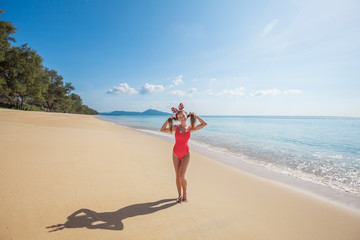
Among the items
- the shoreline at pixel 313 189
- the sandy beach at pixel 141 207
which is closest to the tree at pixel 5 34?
the sandy beach at pixel 141 207

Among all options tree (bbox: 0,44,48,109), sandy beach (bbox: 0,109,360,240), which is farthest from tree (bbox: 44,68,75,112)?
sandy beach (bbox: 0,109,360,240)

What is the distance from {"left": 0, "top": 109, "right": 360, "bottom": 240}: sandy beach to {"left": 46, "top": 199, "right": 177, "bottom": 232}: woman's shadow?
0.06 feet

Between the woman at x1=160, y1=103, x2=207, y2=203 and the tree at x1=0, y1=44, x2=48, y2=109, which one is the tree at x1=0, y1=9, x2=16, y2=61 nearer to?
the tree at x1=0, y1=44, x2=48, y2=109

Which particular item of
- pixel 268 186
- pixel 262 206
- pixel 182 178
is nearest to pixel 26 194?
pixel 182 178

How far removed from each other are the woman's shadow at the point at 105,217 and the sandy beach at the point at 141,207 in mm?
17

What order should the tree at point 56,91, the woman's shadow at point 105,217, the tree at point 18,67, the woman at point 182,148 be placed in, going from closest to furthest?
the woman's shadow at point 105,217 → the woman at point 182,148 → the tree at point 18,67 → the tree at point 56,91

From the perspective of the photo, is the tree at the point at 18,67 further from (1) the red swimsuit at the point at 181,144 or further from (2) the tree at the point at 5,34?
(1) the red swimsuit at the point at 181,144

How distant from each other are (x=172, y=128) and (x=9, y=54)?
39572 millimetres

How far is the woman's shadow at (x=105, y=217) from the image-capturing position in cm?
269

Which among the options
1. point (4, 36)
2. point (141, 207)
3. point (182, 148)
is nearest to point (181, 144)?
point (182, 148)

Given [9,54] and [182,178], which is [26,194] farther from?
[9,54]

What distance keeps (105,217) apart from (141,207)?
2.58ft

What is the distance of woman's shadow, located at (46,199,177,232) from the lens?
269 cm

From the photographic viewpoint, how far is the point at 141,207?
11.3 ft
